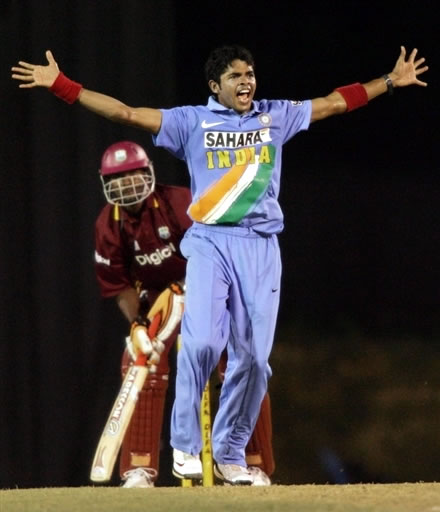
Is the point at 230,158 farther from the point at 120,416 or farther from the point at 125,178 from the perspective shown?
the point at 120,416

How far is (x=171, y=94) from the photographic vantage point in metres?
6.06

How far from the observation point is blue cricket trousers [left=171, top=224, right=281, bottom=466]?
448cm

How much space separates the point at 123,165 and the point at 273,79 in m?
1.06

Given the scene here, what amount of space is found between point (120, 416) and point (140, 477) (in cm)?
24

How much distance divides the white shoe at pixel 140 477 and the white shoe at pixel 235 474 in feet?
2.65

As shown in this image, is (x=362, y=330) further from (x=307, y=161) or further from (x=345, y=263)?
(x=307, y=161)

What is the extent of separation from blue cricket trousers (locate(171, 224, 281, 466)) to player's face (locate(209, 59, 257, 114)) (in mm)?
404

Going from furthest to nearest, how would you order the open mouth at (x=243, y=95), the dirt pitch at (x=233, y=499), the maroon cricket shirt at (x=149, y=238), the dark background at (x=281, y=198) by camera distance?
the dark background at (x=281, y=198) < the maroon cricket shirt at (x=149, y=238) < the open mouth at (x=243, y=95) < the dirt pitch at (x=233, y=499)

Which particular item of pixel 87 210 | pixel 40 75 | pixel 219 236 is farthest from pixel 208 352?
pixel 87 210

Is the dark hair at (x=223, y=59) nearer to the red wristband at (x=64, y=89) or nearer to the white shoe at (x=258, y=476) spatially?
the red wristband at (x=64, y=89)

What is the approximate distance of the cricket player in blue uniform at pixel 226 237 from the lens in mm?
4496

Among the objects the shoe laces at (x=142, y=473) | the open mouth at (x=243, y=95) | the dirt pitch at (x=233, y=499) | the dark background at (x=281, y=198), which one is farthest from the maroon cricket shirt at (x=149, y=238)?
the dirt pitch at (x=233, y=499)

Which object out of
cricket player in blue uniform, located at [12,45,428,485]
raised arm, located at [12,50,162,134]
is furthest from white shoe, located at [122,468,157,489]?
raised arm, located at [12,50,162,134]

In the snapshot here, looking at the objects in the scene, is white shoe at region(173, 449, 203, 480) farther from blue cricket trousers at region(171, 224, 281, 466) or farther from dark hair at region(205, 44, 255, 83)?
dark hair at region(205, 44, 255, 83)
